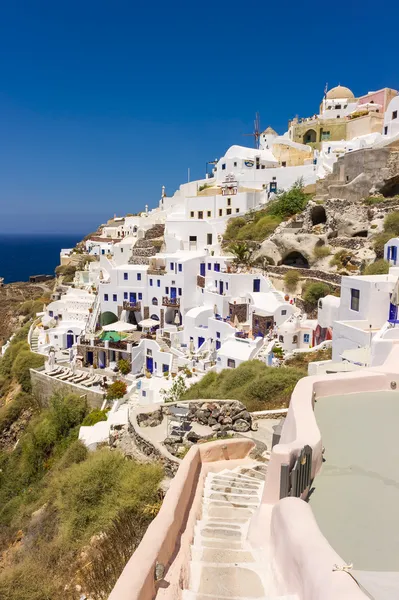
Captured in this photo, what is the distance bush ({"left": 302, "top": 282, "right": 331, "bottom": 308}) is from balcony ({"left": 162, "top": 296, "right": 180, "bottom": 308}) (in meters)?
8.94

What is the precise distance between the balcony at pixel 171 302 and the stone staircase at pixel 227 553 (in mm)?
23314

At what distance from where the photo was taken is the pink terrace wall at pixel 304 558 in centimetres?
233

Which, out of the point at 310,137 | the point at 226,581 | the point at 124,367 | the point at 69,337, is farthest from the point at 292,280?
the point at 310,137

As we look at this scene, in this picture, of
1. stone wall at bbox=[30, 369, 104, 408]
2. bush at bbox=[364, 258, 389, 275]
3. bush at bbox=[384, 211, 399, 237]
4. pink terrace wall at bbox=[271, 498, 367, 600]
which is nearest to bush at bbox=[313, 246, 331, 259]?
bush at bbox=[384, 211, 399, 237]

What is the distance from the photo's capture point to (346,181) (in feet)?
106

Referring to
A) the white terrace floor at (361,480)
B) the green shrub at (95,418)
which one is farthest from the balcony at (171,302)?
the white terrace floor at (361,480)

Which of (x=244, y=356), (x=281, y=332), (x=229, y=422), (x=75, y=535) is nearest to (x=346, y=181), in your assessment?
(x=281, y=332)

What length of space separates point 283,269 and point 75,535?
2108 centimetres

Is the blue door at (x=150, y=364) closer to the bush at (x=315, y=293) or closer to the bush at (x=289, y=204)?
the bush at (x=315, y=293)

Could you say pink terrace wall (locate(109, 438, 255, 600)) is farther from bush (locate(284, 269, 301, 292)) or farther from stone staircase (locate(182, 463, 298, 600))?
bush (locate(284, 269, 301, 292))

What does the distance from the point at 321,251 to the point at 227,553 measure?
2469 centimetres

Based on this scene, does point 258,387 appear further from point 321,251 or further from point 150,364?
point 321,251

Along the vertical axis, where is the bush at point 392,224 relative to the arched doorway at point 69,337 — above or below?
above

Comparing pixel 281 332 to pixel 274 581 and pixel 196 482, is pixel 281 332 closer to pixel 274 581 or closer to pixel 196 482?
pixel 196 482
